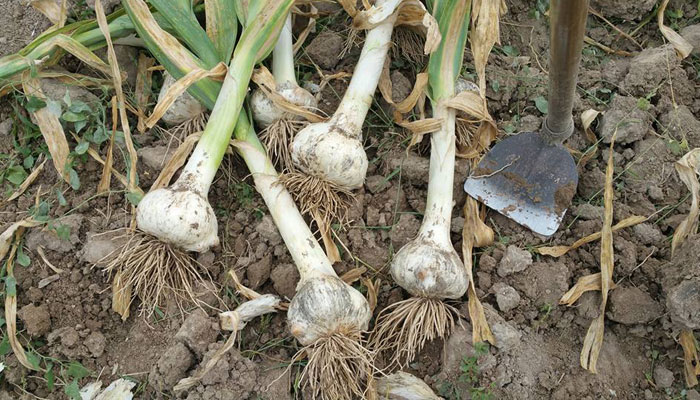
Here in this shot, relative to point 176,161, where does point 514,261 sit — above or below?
below

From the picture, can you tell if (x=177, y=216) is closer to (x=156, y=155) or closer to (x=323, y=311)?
(x=156, y=155)

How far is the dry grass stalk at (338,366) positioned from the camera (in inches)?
65.5

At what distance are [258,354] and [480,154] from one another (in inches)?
35.5

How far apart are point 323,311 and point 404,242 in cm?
37

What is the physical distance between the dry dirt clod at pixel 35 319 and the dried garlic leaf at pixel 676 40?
2122 millimetres

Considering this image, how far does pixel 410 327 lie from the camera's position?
68.3 inches

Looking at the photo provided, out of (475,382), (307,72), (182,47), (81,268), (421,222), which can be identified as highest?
(182,47)

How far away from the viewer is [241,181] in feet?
6.54

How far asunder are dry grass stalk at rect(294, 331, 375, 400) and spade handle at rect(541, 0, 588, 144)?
82cm

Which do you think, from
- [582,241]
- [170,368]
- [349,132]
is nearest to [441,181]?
[349,132]

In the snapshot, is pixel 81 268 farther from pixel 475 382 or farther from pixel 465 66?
pixel 465 66

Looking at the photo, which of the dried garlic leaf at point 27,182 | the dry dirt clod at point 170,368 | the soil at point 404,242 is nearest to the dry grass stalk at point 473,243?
the soil at point 404,242

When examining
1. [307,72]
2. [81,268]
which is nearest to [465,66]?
[307,72]

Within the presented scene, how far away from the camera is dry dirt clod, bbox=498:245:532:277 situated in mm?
1809
